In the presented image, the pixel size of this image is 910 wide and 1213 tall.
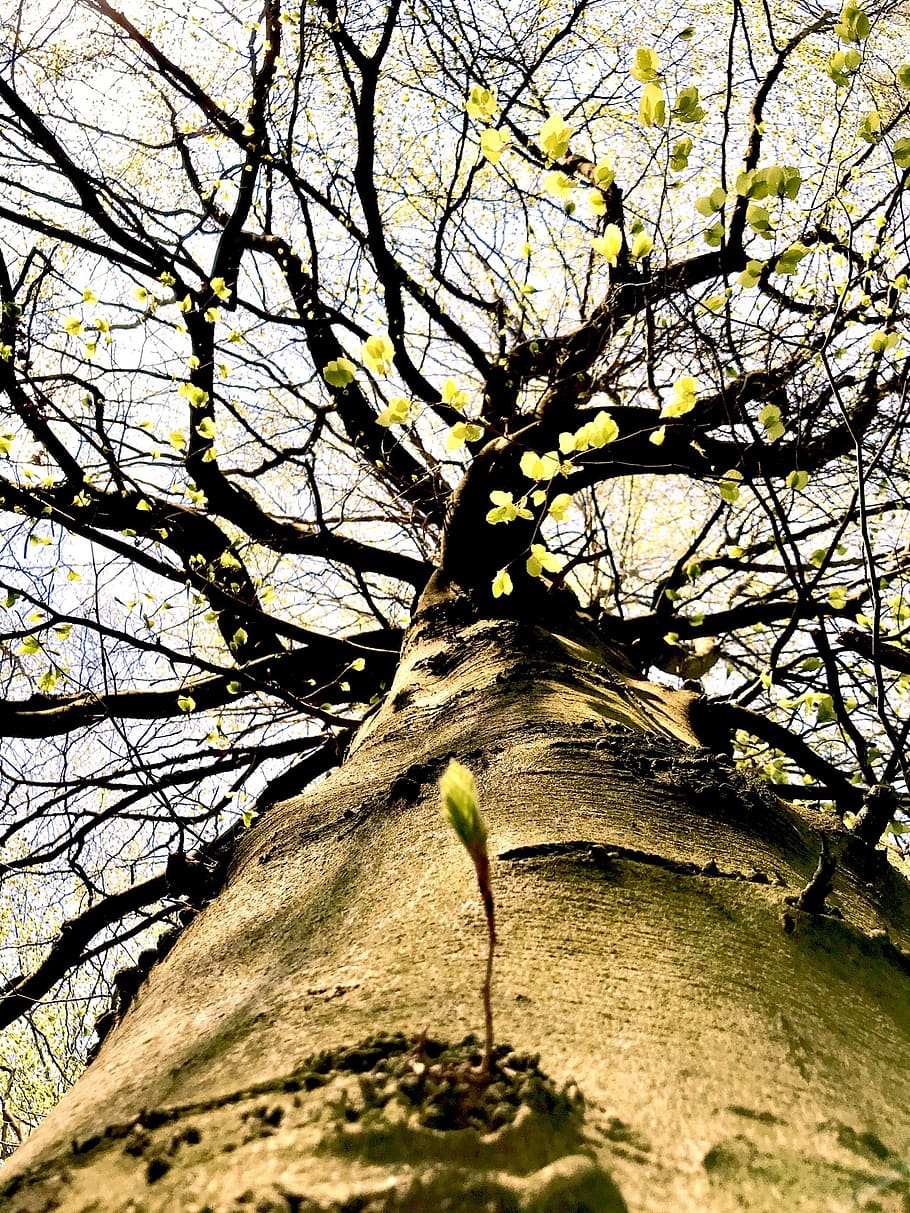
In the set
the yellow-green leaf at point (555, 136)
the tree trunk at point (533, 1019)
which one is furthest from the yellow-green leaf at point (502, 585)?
the yellow-green leaf at point (555, 136)

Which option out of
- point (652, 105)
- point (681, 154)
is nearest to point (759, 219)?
Result: point (681, 154)

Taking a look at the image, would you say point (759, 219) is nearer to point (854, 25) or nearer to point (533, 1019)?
point (854, 25)

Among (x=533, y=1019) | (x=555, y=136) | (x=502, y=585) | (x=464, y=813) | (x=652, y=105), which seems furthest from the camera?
(x=502, y=585)

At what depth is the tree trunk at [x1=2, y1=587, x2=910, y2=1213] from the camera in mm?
530

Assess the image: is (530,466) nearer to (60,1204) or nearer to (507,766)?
(507,766)

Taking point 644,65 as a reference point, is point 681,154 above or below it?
below

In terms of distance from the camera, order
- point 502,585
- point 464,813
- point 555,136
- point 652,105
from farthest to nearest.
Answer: point 502,585, point 555,136, point 652,105, point 464,813

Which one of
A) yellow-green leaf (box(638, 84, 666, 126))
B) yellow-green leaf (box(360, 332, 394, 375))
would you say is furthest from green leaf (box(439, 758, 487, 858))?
yellow-green leaf (box(638, 84, 666, 126))

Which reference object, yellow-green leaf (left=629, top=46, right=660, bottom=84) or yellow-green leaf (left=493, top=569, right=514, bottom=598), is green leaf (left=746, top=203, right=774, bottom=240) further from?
yellow-green leaf (left=493, top=569, right=514, bottom=598)

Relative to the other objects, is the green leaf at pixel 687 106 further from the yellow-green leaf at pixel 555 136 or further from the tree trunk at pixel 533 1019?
the tree trunk at pixel 533 1019

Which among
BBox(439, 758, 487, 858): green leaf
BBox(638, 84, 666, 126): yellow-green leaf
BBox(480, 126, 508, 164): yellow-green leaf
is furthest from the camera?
BBox(480, 126, 508, 164): yellow-green leaf

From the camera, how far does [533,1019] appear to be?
68 centimetres

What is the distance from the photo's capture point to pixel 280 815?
150 centimetres

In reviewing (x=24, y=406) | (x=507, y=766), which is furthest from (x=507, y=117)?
(x=507, y=766)
